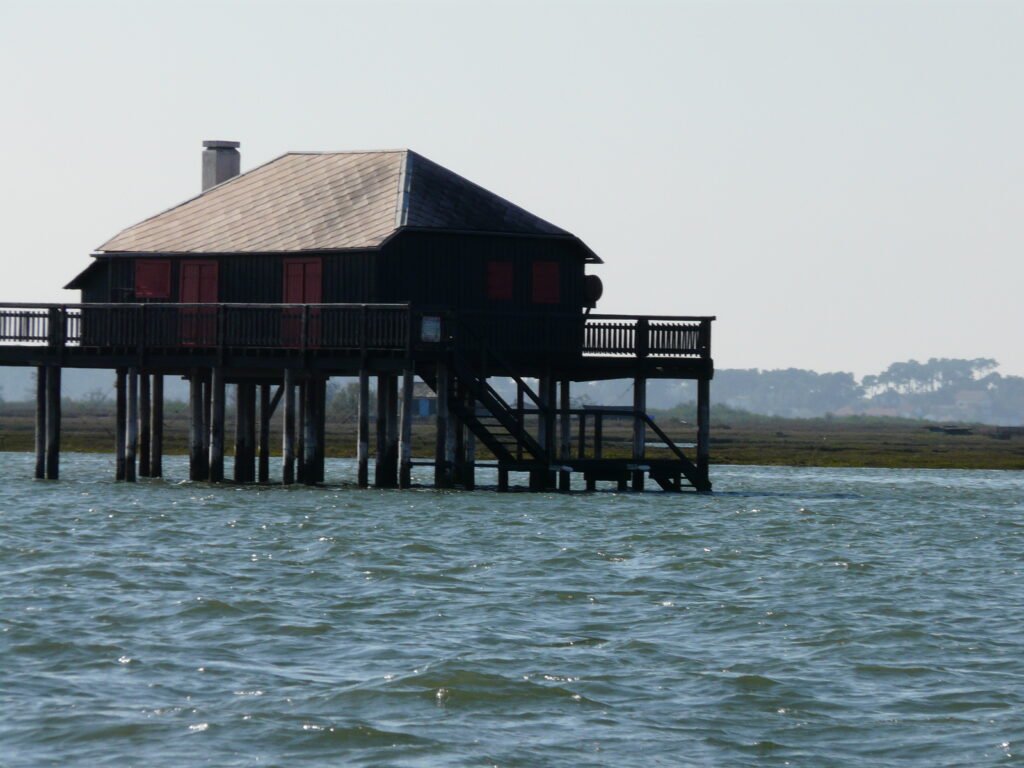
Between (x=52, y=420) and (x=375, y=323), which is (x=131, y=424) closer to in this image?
(x=52, y=420)

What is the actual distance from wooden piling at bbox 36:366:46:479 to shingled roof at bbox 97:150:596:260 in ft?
11.1

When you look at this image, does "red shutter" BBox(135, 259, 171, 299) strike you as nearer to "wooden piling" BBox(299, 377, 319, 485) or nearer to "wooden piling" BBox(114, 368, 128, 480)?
"wooden piling" BBox(114, 368, 128, 480)

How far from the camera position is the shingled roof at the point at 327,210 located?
39500mm

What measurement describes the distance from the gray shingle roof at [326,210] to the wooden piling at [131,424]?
3.24 m

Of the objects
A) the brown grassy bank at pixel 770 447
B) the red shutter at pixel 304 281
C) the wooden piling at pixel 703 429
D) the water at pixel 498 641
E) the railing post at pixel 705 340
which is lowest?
the water at pixel 498 641

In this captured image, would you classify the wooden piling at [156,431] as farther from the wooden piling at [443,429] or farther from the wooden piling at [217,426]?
the wooden piling at [443,429]

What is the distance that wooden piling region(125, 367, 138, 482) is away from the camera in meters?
40.2

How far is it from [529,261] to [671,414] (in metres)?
139

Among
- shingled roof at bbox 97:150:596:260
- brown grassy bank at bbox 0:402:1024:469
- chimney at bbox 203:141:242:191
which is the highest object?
chimney at bbox 203:141:242:191

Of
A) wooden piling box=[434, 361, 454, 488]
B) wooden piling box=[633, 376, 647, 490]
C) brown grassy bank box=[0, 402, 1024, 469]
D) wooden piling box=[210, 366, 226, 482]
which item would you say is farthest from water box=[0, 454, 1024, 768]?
brown grassy bank box=[0, 402, 1024, 469]

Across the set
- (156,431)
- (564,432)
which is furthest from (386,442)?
(156,431)

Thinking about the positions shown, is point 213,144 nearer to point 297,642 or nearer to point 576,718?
point 297,642

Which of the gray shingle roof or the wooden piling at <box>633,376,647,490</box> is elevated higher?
the gray shingle roof

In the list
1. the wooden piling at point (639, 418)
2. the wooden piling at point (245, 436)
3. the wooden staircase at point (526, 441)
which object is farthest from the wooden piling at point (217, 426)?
the wooden piling at point (639, 418)
